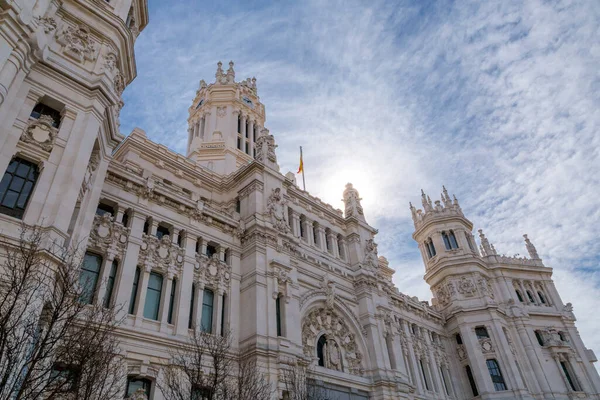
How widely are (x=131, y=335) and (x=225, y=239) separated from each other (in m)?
9.66

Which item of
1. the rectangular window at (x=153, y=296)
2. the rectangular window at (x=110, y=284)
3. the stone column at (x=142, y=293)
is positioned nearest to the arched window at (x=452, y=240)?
the rectangular window at (x=153, y=296)

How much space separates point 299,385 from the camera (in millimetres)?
23422

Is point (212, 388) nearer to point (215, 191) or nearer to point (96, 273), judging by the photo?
point (96, 273)

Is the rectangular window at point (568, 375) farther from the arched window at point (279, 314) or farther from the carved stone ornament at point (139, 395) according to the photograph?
the carved stone ornament at point (139, 395)

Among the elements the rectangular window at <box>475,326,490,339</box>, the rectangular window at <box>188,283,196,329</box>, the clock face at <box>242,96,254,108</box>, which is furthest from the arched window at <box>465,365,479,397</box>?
the clock face at <box>242,96,254,108</box>

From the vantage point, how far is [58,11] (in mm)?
24219

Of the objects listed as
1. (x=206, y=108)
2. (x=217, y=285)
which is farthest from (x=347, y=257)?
(x=206, y=108)

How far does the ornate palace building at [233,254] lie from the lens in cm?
2034

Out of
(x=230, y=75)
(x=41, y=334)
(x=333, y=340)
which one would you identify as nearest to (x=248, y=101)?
(x=230, y=75)

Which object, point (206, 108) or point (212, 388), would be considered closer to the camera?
point (212, 388)

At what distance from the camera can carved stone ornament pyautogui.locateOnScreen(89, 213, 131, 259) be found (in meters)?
23.4

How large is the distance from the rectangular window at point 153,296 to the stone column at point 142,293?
42cm

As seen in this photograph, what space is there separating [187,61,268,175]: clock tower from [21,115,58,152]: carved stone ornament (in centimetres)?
2531

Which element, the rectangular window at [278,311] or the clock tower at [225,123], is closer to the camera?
the rectangular window at [278,311]
